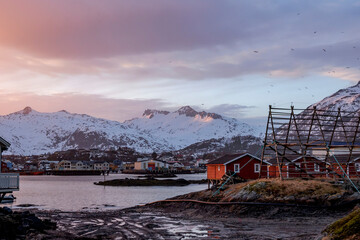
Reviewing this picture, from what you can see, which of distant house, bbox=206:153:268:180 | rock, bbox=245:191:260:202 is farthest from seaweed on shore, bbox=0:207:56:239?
distant house, bbox=206:153:268:180

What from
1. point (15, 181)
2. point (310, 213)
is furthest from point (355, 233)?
point (15, 181)

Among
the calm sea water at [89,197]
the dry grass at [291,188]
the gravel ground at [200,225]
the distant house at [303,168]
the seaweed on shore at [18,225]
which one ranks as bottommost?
the calm sea water at [89,197]

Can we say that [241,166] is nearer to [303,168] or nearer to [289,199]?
[303,168]

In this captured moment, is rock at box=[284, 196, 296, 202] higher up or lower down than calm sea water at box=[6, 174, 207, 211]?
higher up

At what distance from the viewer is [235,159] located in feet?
211

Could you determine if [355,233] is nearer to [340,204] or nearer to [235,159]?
[340,204]

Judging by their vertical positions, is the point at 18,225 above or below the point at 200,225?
above

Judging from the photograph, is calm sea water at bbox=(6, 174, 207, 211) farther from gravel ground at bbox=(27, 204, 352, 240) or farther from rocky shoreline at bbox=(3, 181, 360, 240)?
gravel ground at bbox=(27, 204, 352, 240)

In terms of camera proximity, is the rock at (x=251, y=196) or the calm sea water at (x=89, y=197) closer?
the rock at (x=251, y=196)

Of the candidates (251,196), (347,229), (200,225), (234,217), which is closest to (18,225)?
(200,225)

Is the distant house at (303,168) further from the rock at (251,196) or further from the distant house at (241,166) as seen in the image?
the rock at (251,196)

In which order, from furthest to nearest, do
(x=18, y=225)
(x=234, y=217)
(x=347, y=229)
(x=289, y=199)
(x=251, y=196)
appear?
(x=251, y=196) → (x=289, y=199) → (x=234, y=217) → (x=18, y=225) → (x=347, y=229)

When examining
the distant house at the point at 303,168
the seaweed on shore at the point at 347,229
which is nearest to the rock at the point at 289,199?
the distant house at the point at 303,168

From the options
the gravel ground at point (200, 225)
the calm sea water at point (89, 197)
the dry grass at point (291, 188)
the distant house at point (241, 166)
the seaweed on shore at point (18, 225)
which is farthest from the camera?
the distant house at point (241, 166)
